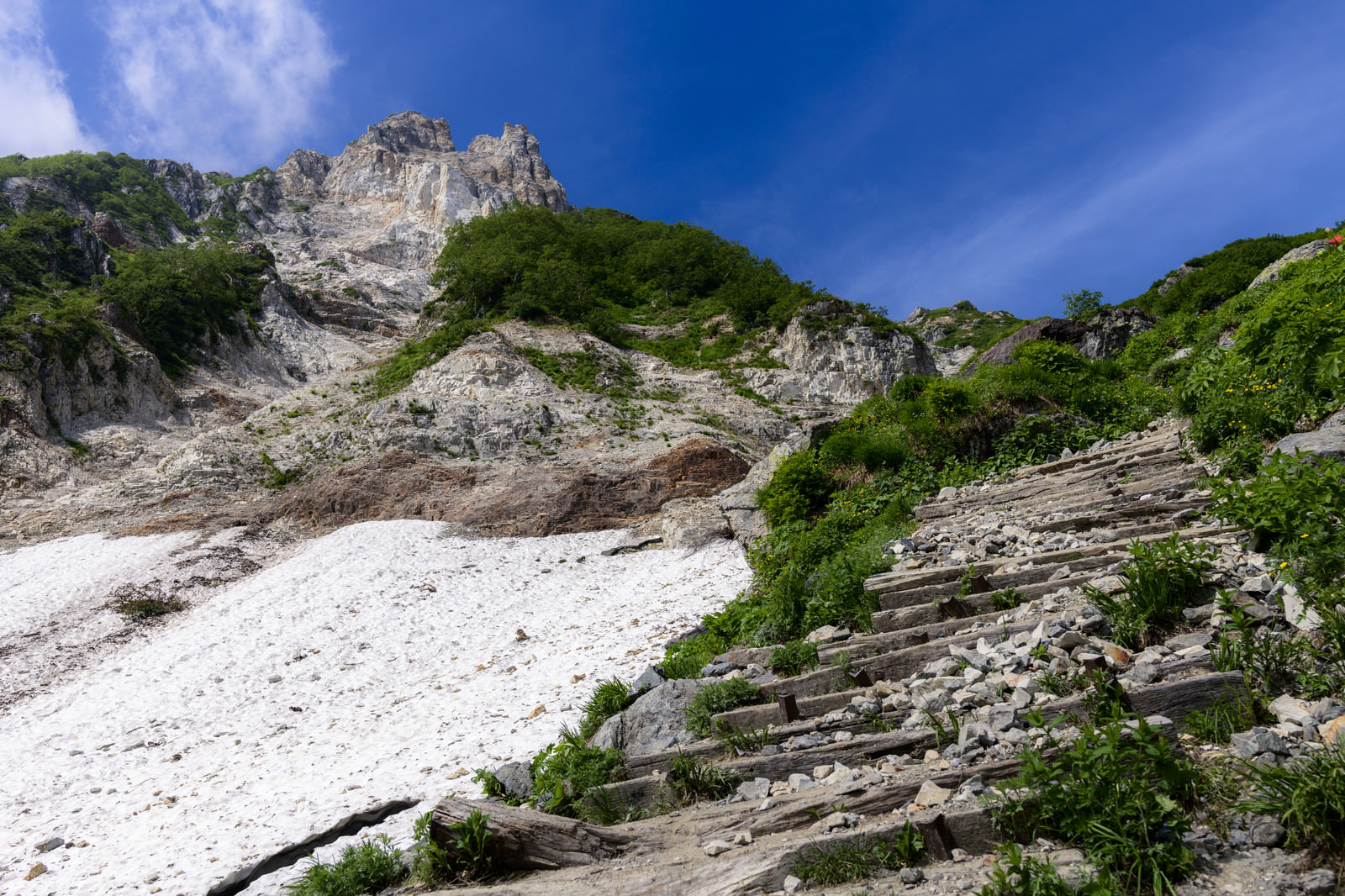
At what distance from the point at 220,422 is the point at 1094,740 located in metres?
41.7

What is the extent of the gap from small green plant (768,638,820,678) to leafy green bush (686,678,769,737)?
552 millimetres

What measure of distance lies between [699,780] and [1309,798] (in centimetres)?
358

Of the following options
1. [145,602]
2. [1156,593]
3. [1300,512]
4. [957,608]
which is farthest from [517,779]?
[145,602]

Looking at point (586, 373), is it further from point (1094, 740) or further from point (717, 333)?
point (1094, 740)

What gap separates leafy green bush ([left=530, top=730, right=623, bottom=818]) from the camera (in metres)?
5.52

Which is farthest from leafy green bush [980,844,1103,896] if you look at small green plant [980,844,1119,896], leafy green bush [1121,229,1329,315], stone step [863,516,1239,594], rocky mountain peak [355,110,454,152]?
rocky mountain peak [355,110,454,152]

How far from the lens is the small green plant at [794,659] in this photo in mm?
6477

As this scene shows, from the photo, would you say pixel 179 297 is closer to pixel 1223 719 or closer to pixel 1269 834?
pixel 1223 719

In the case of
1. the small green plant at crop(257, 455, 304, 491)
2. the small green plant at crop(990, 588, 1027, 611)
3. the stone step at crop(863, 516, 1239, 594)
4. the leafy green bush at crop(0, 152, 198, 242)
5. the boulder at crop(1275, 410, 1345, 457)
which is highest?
the leafy green bush at crop(0, 152, 198, 242)

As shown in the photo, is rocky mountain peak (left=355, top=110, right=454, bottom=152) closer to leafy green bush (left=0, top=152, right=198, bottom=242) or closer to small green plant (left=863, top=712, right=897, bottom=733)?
leafy green bush (left=0, top=152, right=198, bottom=242)

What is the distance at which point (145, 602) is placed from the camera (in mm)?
16078

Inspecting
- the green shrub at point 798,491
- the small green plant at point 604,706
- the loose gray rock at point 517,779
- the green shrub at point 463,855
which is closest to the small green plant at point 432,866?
the green shrub at point 463,855

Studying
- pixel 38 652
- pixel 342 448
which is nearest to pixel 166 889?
pixel 38 652

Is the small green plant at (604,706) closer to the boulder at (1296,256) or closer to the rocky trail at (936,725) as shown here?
the rocky trail at (936,725)
